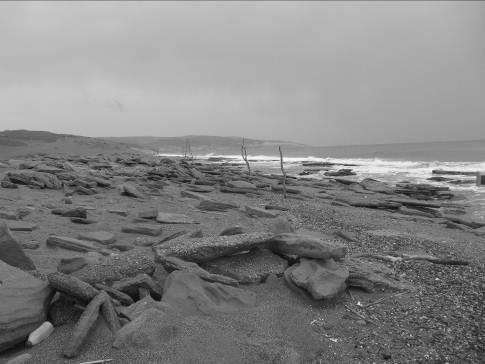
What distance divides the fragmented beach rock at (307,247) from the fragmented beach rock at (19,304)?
9.23 feet

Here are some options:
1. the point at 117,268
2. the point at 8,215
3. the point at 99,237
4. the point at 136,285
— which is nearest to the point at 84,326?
the point at 136,285

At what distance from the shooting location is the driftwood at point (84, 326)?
2.97 metres

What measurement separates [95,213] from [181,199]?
3.62 m

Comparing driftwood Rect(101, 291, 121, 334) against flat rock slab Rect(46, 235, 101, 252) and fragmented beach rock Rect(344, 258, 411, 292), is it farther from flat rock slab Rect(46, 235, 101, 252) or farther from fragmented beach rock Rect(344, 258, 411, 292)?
fragmented beach rock Rect(344, 258, 411, 292)

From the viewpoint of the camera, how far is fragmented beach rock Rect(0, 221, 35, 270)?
13.9 feet

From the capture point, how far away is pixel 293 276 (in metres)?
4.55

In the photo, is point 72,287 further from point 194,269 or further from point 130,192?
point 130,192

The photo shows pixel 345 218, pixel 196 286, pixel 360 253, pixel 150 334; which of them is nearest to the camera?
pixel 150 334

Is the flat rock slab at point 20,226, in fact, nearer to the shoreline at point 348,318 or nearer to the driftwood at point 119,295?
the shoreline at point 348,318

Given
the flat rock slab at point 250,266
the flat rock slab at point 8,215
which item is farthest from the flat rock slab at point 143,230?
the flat rock slab at point 250,266

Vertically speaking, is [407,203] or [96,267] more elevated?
[96,267]

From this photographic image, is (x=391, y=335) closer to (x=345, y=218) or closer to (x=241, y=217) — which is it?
(x=241, y=217)

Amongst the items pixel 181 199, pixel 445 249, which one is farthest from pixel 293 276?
pixel 181 199

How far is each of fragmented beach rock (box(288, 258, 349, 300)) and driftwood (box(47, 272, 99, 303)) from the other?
227 cm
